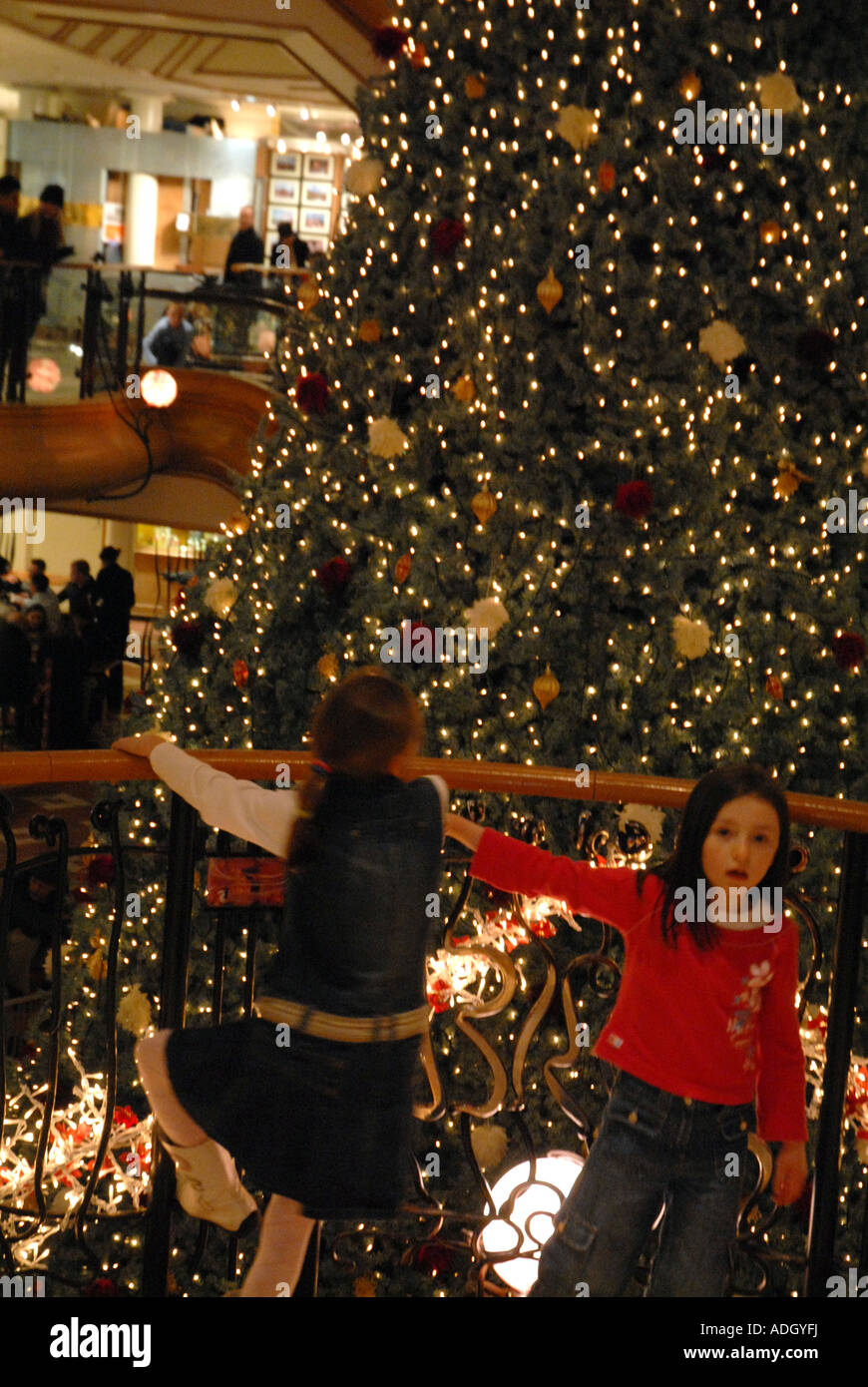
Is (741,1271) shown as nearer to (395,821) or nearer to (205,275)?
(395,821)

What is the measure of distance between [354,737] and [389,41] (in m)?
3.73

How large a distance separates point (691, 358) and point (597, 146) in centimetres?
80

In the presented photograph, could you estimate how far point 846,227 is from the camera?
4941 millimetres

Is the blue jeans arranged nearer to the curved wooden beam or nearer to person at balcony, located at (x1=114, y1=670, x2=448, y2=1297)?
person at balcony, located at (x1=114, y1=670, x2=448, y2=1297)

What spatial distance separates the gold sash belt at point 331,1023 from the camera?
7.75 ft

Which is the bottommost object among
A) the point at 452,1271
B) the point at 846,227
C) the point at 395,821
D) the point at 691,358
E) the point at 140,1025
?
the point at 452,1271

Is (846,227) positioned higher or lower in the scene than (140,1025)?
higher

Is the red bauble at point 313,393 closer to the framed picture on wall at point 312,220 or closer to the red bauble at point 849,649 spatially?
the red bauble at point 849,649

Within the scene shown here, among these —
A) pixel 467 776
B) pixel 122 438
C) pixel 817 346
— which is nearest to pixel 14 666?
pixel 122 438

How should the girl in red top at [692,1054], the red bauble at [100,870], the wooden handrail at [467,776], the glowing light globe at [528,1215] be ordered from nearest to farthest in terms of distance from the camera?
1. the girl in red top at [692,1054]
2. the wooden handrail at [467,776]
3. the glowing light globe at [528,1215]
4. the red bauble at [100,870]

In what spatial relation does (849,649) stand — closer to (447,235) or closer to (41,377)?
(447,235)

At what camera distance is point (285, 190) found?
18.8 m

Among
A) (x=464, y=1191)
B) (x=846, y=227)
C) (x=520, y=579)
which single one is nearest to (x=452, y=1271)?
(x=464, y=1191)

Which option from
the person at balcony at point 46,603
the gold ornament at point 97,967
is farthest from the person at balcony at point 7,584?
the gold ornament at point 97,967
